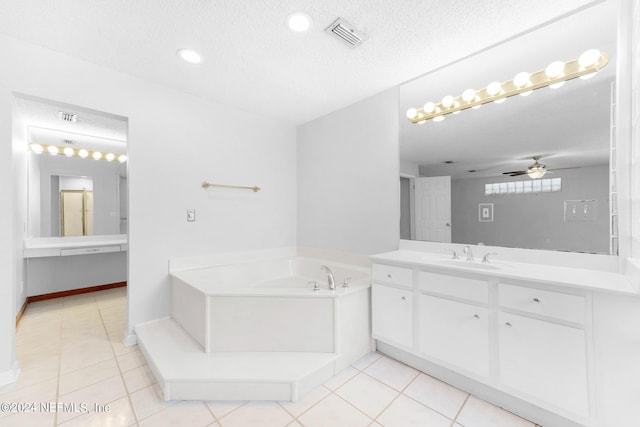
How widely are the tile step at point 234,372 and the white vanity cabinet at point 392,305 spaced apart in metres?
0.45

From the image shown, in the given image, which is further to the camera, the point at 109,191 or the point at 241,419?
the point at 109,191

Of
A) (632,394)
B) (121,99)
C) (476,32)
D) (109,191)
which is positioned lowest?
(632,394)

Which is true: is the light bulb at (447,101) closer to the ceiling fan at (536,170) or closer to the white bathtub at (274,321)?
the ceiling fan at (536,170)

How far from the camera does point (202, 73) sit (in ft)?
7.29

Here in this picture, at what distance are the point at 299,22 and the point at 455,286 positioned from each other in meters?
1.96

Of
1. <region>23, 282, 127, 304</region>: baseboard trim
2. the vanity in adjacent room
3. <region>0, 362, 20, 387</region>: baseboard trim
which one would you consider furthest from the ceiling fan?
<region>23, 282, 127, 304</region>: baseboard trim

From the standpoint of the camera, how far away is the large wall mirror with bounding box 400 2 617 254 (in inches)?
59.3

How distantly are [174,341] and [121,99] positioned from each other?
2088 mm

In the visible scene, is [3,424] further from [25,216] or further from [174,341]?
[25,216]

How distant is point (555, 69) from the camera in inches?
63.3

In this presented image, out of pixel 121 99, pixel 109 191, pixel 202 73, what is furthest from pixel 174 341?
pixel 109 191

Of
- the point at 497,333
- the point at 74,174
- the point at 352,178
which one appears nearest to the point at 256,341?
the point at 497,333

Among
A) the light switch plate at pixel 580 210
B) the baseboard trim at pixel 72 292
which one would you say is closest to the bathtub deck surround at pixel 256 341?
the light switch plate at pixel 580 210

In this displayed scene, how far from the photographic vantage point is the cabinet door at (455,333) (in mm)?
1528
